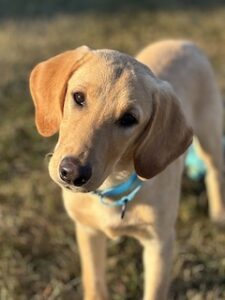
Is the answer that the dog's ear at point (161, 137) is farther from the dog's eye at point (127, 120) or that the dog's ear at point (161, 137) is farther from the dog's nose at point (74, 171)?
the dog's nose at point (74, 171)

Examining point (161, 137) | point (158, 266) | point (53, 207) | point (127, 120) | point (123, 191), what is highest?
point (127, 120)

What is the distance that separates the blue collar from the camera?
9.07 ft

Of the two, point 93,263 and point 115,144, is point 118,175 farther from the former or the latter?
point 93,263

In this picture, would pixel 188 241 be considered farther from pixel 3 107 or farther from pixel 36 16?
pixel 36 16

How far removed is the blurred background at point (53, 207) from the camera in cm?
344

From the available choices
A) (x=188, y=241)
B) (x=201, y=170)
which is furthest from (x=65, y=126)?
(x=201, y=170)

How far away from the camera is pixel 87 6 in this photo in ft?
22.6

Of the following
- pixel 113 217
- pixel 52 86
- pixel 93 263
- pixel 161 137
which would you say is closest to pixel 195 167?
pixel 93 263

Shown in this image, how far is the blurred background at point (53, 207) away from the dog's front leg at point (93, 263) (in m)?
0.13

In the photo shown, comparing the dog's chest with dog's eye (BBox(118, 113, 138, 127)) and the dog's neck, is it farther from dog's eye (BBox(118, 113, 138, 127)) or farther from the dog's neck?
dog's eye (BBox(118, 113, 138, 127))

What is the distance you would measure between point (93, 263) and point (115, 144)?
106 cm

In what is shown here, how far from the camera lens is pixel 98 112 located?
7.64 feet

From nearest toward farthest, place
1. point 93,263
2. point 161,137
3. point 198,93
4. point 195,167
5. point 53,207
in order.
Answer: point 161,137, point 93,263, point 198,93, point 53,207, point 195,167

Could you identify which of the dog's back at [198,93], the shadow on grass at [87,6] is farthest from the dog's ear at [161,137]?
the shadow on grass at [87,6]
